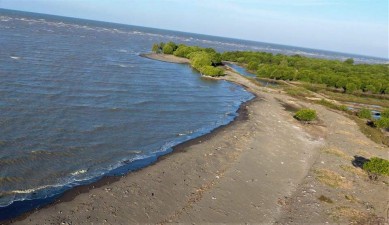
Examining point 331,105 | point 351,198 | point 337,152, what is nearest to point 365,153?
point 337,152

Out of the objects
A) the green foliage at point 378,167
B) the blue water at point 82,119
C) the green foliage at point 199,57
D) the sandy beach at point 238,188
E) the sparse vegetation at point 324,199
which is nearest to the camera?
the sandy beach at point 238,188

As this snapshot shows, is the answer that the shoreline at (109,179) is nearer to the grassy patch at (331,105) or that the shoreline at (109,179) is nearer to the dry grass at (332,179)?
the dry grass at (332,179)

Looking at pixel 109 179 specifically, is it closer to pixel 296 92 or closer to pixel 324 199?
pixel 324 199

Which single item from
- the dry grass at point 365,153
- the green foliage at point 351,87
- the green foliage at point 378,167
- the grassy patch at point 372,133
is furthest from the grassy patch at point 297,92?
the green foliage at point 378,167

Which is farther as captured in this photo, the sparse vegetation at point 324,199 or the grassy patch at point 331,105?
the grassy patch at point 331,105

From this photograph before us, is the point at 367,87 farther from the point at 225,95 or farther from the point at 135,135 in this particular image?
the point at 135,135

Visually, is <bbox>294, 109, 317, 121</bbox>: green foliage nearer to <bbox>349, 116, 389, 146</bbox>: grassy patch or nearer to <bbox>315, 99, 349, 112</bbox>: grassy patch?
<bbox>349, 116, 389, 146</bbox>: grassy patch
